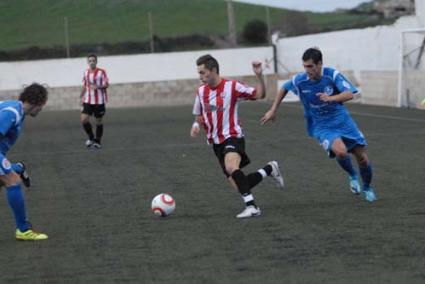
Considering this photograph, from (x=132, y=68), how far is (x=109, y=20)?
1040cm

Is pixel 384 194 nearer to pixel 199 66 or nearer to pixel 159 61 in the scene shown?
pixel 199 66

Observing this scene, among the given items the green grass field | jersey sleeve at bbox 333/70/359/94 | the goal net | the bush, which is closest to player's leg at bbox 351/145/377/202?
jersey sleeve at bbox 333/70/359/94

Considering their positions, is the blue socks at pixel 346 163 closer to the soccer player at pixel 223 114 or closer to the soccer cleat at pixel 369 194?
the soccer cleat at pixel 369 194

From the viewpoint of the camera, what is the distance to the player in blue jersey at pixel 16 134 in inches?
332

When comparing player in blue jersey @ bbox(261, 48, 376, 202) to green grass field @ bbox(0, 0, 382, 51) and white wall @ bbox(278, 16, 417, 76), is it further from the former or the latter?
green grass field @ bbox(0, 0, 382, 51)

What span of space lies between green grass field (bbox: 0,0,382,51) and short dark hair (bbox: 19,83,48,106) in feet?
105

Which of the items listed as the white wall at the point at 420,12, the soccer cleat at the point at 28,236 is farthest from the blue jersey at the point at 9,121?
the white wall at the point at 420,12

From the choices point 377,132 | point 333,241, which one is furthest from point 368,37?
point 333,241

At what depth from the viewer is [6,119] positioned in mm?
8422

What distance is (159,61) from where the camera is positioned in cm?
3881

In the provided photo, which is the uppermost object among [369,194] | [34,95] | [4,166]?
[34,95]

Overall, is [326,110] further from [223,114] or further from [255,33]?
[255,33]

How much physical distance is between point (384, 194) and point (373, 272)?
13.4ft

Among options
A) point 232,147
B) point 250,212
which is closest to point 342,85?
point 232,147
